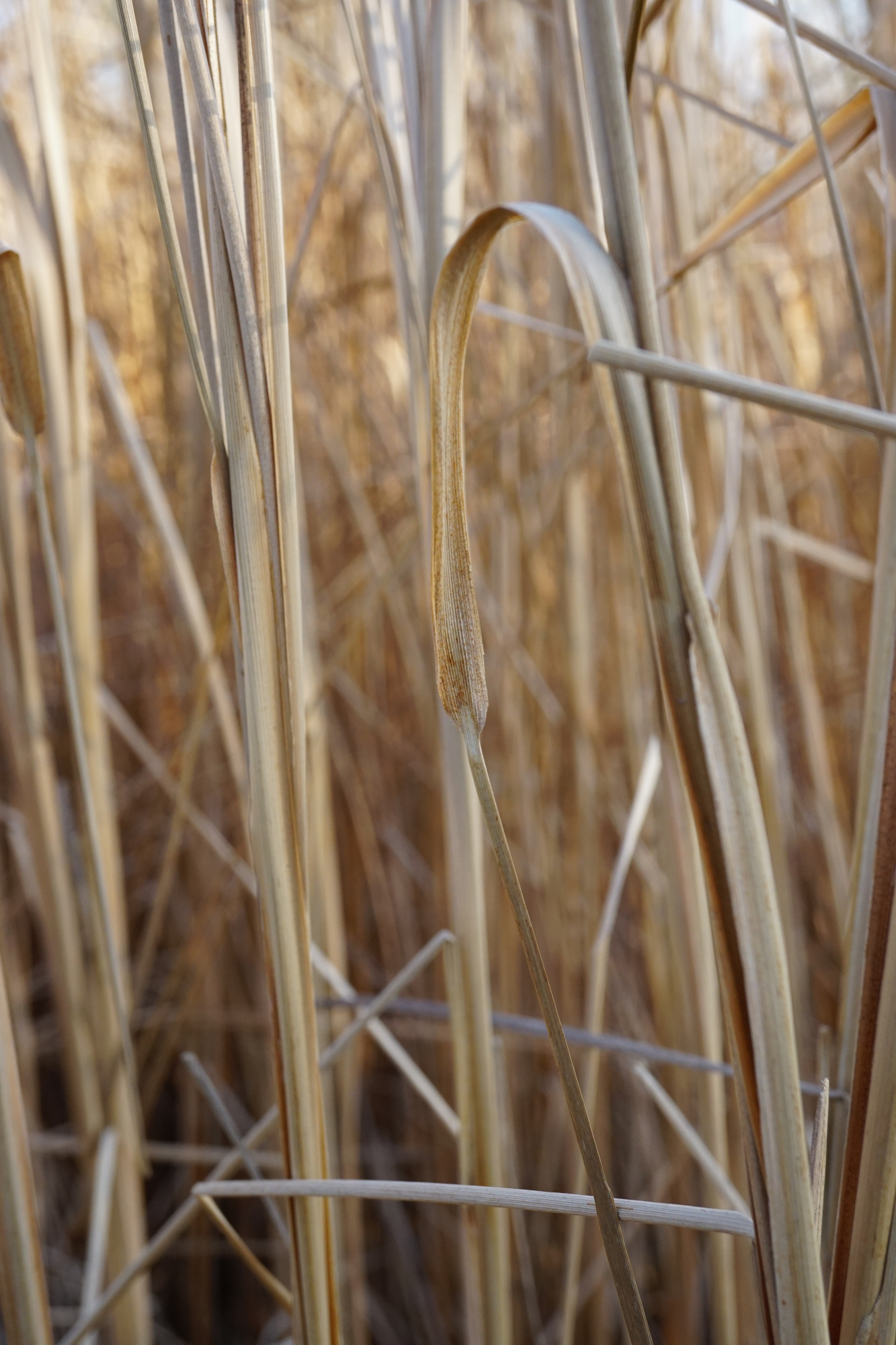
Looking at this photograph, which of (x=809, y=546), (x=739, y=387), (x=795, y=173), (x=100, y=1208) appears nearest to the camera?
(x=739, y=387)

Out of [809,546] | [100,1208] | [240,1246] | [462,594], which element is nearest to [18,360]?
[462,594]

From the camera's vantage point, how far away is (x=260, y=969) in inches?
31.8

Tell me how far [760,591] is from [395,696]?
44cm

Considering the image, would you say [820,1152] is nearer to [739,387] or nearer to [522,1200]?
[522,1200]

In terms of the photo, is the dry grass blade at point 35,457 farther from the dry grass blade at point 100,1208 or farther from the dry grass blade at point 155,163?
the dry grass blade at point 100,1208

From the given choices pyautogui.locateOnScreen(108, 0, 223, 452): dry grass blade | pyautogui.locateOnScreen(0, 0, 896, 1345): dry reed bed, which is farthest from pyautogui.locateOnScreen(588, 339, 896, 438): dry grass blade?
pyautogui.locateOnScreen(108, 0, 223, 452): dry grass blade

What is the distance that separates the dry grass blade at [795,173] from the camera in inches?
9.9

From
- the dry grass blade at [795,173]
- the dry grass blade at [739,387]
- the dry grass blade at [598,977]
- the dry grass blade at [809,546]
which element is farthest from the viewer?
the dry grass blade at [809,546]

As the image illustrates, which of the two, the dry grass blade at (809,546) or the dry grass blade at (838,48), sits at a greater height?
the dry grass blade at (838,48)

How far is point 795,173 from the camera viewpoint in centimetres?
27

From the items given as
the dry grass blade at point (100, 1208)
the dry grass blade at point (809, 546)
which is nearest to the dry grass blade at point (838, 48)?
the dry grass blade at point (809, 546)

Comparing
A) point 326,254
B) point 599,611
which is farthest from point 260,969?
point 326,254

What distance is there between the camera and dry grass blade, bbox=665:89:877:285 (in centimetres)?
25

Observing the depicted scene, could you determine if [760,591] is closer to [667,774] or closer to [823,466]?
[667,774]
